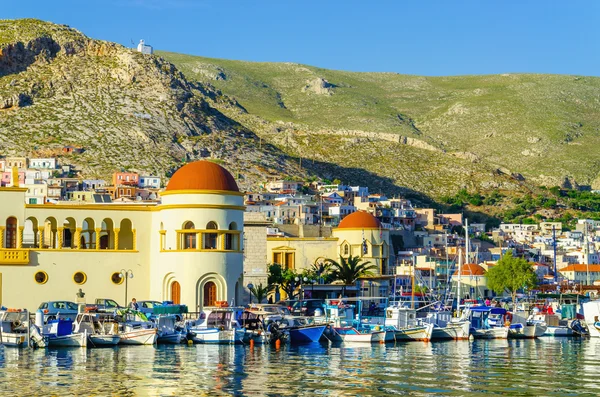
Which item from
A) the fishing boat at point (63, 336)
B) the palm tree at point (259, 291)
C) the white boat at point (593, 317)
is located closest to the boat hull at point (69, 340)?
the fishing boat at point (63, 336)

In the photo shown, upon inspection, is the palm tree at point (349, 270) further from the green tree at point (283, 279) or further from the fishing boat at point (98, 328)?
the fishing boat at point (98, 328)

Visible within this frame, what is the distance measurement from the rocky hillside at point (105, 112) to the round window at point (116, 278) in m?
83.7

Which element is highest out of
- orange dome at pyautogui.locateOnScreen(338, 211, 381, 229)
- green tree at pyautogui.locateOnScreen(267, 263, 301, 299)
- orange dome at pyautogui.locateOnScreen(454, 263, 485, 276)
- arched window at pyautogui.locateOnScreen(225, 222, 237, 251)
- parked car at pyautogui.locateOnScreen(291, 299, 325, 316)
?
orange dome at pyautogui.locateOnScreen(338, 211, 381, 229)

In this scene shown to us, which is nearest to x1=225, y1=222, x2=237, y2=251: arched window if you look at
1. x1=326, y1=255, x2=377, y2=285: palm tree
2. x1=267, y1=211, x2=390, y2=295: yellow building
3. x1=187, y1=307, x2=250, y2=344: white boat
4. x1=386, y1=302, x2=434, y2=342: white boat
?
x1=187, y1=307, x2=250, y2=344: white boat

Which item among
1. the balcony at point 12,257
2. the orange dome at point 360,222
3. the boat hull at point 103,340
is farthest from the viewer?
the orange dome at point 360,222

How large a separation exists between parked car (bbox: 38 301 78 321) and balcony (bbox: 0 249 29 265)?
22.5 ft

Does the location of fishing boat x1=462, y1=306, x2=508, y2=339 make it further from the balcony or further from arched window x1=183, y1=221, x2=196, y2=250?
the balcony

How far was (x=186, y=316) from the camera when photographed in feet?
206

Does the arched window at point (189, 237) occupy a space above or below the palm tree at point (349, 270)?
above

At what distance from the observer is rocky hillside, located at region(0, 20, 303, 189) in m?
154

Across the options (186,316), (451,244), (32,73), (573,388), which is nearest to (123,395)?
(573,388)

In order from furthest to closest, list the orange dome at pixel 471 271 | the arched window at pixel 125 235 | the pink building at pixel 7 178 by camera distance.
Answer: the pink building at pixel 7 178 → the orange dome at pixel 471 271 → the arched window at pixel 125 235

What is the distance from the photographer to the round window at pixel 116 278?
6900 cm

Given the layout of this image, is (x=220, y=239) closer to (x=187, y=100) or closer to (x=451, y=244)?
(x=451, y=244)
